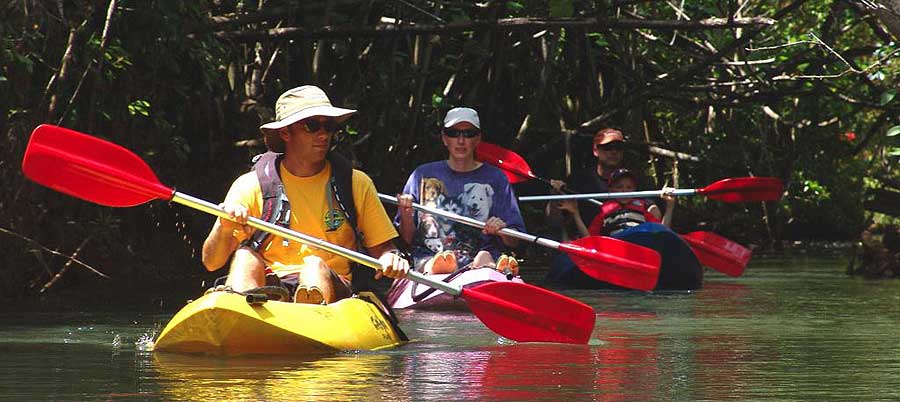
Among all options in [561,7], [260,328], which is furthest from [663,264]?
[260,328]

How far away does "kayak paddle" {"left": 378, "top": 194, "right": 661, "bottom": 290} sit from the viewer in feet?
31.1

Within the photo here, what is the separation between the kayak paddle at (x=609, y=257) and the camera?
948cm

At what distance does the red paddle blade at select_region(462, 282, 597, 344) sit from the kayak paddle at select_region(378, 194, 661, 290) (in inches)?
67.6

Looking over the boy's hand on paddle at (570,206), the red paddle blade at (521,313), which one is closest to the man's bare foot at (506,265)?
the red paddle blade at (521,313)

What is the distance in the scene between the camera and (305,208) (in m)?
7.10

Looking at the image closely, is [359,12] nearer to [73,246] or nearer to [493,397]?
[73,246]

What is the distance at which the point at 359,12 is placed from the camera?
11.8 meters

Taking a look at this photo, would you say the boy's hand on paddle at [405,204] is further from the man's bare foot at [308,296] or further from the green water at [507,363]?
the man's bare foot at [308,296]

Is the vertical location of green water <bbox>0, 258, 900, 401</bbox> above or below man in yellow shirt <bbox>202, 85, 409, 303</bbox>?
below

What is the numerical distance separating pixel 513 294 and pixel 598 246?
235 centimetres

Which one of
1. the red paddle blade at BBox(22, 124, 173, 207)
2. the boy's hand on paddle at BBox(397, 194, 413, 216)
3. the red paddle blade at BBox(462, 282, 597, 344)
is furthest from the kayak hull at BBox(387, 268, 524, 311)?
the red paddle blade at BBox(22, 124, 173, 207)

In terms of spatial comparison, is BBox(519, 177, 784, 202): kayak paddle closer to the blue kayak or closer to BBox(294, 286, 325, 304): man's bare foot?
the blue kayak

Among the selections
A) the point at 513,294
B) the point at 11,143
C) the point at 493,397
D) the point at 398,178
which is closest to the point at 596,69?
the point at 398,178

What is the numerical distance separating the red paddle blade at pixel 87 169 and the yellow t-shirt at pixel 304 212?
1.22ft
